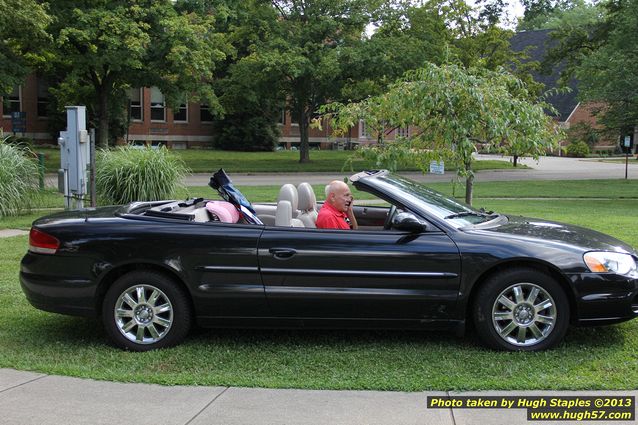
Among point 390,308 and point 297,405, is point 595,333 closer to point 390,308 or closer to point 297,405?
point 390,308

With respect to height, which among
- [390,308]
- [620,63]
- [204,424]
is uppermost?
[620,63]

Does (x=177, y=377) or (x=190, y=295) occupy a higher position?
(x=190, y=295)

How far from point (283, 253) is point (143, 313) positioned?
1199 millimetres

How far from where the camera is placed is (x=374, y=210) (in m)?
6.61

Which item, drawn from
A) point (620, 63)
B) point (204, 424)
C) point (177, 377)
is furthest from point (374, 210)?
point (620, 63)

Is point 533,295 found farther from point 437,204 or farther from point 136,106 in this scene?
point 136,106

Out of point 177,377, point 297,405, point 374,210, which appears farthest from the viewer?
point 374,210

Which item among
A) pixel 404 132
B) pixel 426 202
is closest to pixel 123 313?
pixel 426 202

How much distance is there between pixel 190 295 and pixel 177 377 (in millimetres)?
784

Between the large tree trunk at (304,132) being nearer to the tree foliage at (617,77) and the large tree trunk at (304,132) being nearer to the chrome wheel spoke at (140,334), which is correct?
the tree foliage at (617,77)

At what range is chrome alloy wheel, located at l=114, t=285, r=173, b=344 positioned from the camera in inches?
199

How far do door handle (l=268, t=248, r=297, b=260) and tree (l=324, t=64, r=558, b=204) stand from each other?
3972mm

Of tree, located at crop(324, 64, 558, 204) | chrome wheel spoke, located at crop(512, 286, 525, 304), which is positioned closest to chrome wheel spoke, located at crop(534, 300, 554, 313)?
chrome wheel spoke, located at crop(512, 286, 525, 304)

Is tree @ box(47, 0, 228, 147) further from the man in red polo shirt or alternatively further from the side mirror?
the side mirror
